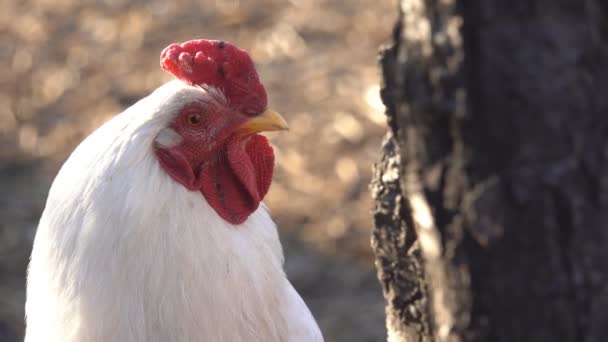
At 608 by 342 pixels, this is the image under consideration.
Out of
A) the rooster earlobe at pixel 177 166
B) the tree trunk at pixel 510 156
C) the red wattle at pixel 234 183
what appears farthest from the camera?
the red wattle at pixel 234 183

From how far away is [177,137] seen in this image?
117 inches

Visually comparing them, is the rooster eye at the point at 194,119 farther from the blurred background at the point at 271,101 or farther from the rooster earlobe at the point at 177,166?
the blurred background at the point at 271,101

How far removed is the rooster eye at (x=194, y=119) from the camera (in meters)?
2.99

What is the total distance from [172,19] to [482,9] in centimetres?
686

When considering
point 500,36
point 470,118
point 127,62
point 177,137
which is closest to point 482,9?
→ point 500,36

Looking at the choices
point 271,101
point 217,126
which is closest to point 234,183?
point 217,126

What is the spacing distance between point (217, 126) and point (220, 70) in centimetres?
18

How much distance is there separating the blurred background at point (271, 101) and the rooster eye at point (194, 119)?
2777 mm

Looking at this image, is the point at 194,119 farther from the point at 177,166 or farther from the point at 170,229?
the point at 170,229

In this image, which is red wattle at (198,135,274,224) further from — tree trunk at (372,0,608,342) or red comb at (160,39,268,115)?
tree trunk at (372,0,608,342)

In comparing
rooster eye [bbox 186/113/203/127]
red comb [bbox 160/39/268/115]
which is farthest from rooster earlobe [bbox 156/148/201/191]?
red comb [bbox 160/39/268/115]

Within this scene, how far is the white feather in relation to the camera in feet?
9.12

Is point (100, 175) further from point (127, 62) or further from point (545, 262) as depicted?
point (127, 62)

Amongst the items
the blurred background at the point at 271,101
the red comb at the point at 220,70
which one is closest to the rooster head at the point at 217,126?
the red comb at the point at 220,70
